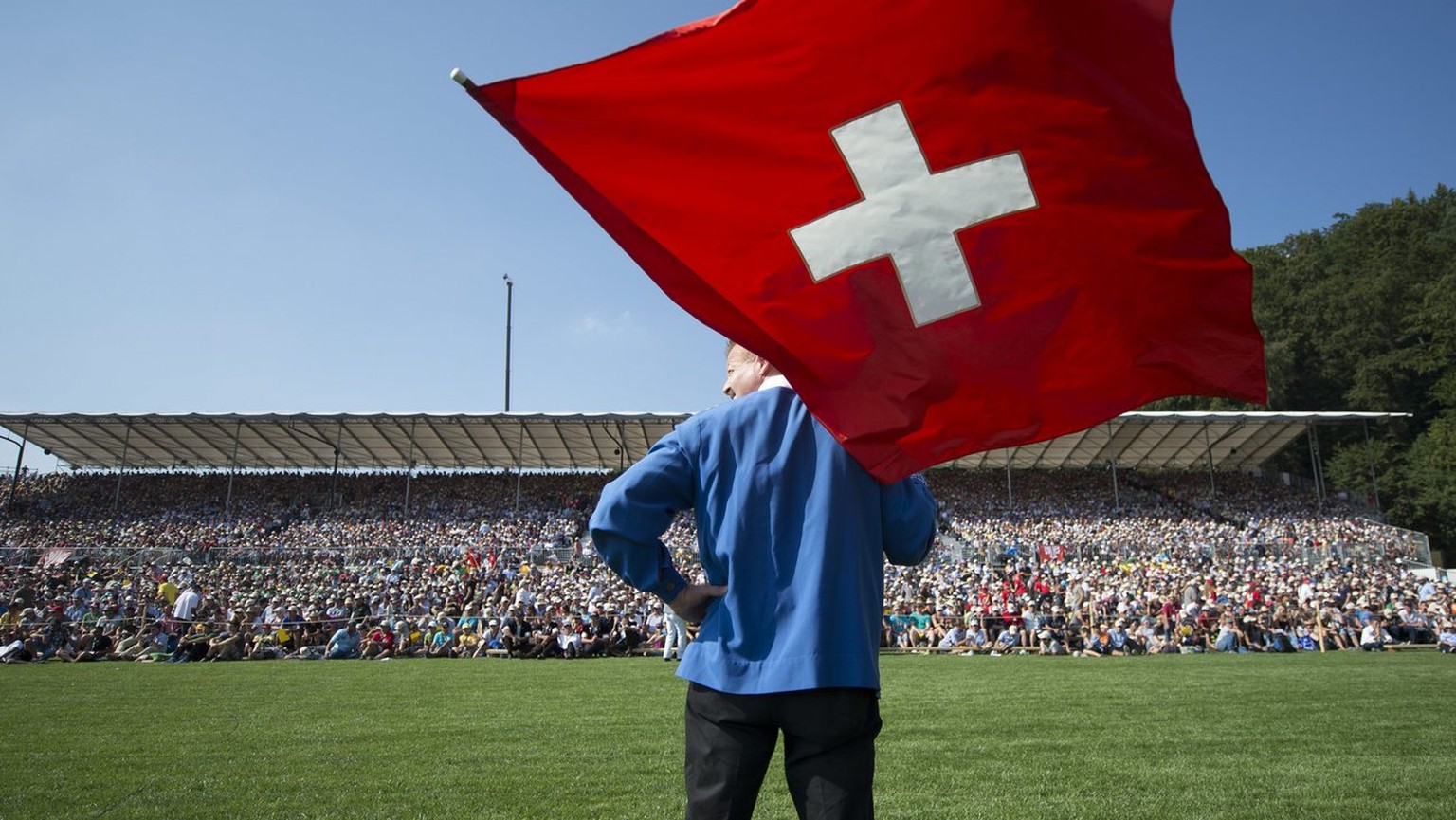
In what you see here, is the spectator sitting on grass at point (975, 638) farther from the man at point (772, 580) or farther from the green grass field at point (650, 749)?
the man at point (772, 580)

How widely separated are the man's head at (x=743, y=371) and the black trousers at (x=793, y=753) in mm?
877

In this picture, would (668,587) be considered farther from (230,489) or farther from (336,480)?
(336,480)

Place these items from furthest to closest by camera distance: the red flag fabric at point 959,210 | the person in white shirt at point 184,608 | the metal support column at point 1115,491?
1. the metal support column at point 1115,491
2. the person in white shirt at point 184,608
3. the red flag fabric at point 959,210

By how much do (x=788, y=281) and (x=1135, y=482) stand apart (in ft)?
147

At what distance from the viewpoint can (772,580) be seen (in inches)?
84.7

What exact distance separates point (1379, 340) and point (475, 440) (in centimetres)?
5714

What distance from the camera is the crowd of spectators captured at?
19.9 meters

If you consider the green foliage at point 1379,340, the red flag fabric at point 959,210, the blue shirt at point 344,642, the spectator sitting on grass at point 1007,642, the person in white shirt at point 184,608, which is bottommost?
the spectator sitting on grass at point 1007,642

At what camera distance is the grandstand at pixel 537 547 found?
20.5m

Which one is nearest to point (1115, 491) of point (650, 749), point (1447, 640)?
point (1447, 640)

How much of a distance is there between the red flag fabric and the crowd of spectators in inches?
719

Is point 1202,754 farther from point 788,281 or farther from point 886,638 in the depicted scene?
point 886,638

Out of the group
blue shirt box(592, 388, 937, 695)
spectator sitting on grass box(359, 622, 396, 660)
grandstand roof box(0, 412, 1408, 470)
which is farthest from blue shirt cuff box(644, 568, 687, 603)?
grandstand roof box(0, 412, 1408, 470)

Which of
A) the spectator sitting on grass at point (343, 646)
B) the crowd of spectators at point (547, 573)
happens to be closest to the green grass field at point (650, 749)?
the spectator sitting on grass at point (343, 646)
